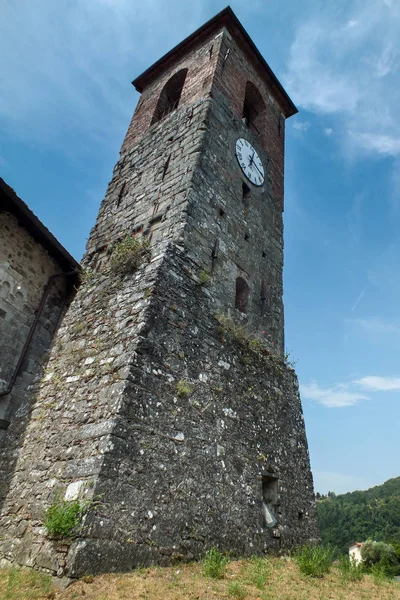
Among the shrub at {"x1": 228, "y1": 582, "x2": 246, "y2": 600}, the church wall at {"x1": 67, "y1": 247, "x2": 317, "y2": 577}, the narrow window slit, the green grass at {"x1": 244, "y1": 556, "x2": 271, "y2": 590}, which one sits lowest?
the shrub at {"x1": 228, "y1": 582, "x2": 246, "y2": 600}

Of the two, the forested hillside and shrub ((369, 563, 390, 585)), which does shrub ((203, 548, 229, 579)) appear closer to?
shrub ((369, 563, 390, 585))

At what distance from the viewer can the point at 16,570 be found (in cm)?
396

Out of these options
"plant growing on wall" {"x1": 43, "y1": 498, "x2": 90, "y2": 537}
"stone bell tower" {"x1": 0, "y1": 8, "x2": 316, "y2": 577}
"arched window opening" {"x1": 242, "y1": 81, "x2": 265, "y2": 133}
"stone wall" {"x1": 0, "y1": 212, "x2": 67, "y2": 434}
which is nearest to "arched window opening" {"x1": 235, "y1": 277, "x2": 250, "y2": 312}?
"stone bell tower" {"x1": 0, "y1": 8, "x2": 316, "y2": 577}

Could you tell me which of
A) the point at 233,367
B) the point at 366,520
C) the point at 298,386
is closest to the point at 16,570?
the point at 233,367

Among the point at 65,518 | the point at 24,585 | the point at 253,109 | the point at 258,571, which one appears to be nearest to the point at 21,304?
the point at 65,518

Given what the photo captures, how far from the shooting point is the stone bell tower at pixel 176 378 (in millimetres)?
4293

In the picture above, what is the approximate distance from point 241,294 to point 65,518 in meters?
5.28

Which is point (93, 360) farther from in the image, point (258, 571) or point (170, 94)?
point (170, 94)

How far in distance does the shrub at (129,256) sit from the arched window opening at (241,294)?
2.18 m

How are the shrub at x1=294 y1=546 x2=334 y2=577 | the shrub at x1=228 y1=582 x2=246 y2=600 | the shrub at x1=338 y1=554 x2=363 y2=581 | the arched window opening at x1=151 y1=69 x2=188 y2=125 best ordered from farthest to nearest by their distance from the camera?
the arched window opening at x1=151 y1=69 x2=188 y2=125
the shrub at x1=338 y1=554 x2=363 y2=581
the shrub at x1=294 y1=546 x2=334 y2=577
the shrub at x1=228 y1=582 x2=246 y2=600

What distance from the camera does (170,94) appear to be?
1208 cm

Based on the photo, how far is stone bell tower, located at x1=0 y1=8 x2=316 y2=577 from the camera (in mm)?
4293

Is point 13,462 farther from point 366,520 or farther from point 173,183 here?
point 366,520

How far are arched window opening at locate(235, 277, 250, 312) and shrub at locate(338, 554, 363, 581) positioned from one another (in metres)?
4.36
